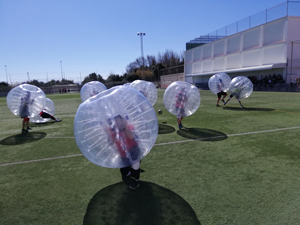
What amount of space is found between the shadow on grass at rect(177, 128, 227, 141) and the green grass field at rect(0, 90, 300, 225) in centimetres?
9

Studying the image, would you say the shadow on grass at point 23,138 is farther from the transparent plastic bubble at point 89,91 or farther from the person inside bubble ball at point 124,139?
the person inside bubble ball at point 124,139

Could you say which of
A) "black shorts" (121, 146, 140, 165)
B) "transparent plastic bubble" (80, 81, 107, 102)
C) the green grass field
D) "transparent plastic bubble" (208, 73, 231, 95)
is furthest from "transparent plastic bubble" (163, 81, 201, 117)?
Answer: "transparent plastic bubble" (208, 73, 231, 95)

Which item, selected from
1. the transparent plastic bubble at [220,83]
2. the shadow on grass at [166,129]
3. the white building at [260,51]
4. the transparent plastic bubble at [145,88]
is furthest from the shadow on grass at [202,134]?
the white building at [260,51]

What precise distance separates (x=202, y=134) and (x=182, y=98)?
1382 millimetres

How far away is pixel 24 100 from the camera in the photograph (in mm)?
7418

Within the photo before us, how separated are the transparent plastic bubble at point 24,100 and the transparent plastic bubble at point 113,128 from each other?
18.4 feet

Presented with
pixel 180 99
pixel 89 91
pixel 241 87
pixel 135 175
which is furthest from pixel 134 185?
pixel 241 87

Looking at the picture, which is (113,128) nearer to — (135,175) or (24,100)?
(135,175)

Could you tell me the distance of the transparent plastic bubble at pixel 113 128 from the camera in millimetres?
2961

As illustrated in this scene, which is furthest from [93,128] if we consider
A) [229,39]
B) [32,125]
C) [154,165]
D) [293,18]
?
[229,39]

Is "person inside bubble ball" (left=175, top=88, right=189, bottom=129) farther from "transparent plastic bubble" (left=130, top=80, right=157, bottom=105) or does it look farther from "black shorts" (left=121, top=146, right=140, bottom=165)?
"black shorts" (left=121, top=146, right=140, bottom=165)

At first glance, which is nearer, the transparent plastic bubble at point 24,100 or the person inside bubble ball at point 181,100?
the person inside bubble ball at point 181,100

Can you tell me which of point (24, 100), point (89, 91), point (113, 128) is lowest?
point (113, 128)

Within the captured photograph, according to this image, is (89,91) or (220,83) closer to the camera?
(89,91)
